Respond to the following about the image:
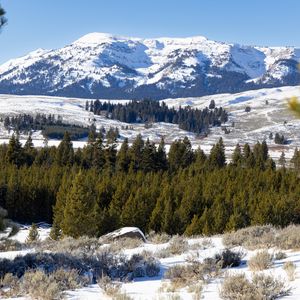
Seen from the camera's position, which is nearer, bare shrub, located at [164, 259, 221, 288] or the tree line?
bare shrub, located at [164, 259, 221, 288]

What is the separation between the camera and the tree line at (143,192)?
3741cm

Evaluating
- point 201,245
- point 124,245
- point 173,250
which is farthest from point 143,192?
point 173,250

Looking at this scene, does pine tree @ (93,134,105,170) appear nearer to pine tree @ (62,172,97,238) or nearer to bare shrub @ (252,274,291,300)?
pine tree @ (62,172,97,238)

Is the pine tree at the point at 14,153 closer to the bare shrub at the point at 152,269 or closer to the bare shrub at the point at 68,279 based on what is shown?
the bare shrub at the point at 152,269

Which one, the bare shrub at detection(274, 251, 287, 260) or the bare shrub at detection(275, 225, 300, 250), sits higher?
the bare shrub at detection(274, 251, 287, 260)

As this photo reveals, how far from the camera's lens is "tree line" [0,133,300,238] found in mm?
37406

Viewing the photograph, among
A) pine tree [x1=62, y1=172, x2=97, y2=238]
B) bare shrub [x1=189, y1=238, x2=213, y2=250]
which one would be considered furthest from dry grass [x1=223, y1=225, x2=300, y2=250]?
pine tree [x1=62, y1=172, x2=97, y2=238]

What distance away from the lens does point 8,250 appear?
47.9 feet

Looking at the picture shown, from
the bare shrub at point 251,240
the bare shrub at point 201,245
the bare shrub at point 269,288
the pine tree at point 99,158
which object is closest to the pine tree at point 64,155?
the pine tree at point 99,158

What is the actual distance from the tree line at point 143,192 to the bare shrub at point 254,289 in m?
27.5

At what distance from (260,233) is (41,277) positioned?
8882 millimetres

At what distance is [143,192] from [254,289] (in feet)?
128

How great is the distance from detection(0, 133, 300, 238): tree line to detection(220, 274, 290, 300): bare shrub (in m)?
27.5

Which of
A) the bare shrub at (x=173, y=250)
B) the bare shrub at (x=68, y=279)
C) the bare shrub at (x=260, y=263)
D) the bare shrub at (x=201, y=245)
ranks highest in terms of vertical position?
the bare shrub at (x=260, y=263)
